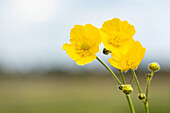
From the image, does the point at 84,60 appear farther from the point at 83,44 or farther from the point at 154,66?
the point at 154,66

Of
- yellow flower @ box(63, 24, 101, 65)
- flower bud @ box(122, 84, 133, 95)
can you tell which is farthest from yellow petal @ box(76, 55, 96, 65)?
flower bud @ box(122, 84, 133, 95)

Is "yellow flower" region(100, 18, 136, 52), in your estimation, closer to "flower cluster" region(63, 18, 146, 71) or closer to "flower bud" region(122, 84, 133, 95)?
"flower cluster" region(63, 18, 146, 71)

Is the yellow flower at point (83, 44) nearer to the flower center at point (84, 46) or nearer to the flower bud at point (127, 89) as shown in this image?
the flower center at point (84, 46)

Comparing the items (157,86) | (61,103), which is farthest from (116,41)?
(157,86)

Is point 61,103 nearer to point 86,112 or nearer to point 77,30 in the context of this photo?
point 86,112

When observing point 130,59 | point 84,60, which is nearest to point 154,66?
point 130,59

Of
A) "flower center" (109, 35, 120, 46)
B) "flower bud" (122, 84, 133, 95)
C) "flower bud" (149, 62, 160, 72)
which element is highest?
"flower center" (109, 35, 120, 46)
